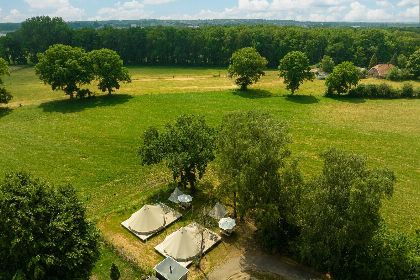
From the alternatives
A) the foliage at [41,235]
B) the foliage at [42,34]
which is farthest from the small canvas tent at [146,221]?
the foliage at [42,34]

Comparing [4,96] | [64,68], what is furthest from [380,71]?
[4,96]

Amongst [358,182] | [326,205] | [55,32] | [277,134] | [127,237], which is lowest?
[127,237]

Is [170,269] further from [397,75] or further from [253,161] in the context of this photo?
[397,75]

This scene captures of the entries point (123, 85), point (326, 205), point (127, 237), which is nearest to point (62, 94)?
point (123, 85)

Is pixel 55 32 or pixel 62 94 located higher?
pixel 55 32

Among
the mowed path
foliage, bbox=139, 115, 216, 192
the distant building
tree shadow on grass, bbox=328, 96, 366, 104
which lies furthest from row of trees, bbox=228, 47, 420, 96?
the mowed path

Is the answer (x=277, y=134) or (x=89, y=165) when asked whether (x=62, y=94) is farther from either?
(x=277, y=134)
